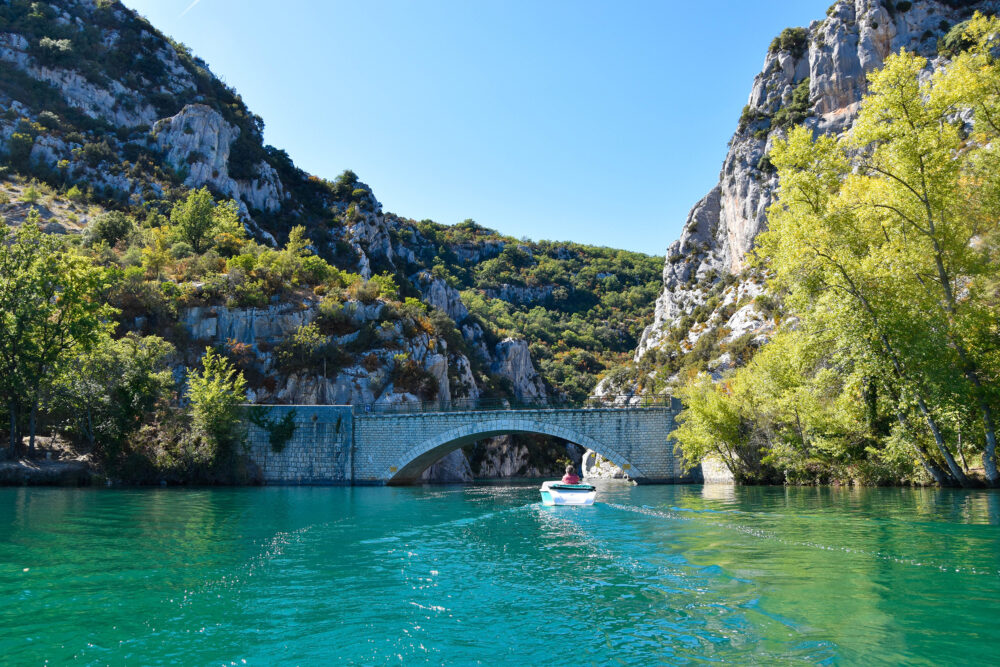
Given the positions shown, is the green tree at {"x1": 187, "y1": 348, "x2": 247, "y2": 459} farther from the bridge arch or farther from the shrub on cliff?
the shrub on cliff

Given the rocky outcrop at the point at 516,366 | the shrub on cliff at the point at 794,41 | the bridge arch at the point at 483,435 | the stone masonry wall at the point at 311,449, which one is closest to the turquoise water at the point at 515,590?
the bridge arch at the point at 483,435

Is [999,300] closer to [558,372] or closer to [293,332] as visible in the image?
[293,332]

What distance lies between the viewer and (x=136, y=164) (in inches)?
2591

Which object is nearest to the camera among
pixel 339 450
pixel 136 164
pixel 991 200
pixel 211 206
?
pixel 991 200

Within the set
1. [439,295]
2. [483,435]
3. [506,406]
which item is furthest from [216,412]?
[439,295]

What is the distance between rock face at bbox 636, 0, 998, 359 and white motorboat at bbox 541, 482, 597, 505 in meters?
41.7

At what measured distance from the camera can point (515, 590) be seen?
8688 mm

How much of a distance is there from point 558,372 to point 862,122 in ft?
239

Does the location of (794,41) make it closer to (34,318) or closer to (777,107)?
(777,107)

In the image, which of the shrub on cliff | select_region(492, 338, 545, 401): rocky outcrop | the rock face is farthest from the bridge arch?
the shrub on cliff

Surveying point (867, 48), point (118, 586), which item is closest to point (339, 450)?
point (118, 586)

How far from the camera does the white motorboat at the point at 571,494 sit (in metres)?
21.0

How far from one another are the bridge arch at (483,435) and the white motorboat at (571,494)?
1283cm

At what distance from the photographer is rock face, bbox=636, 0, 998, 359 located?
5128 cm
